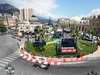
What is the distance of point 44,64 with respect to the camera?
48.9 metres

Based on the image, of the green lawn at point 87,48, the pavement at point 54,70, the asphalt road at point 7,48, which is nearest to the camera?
the pavement at point 54,70

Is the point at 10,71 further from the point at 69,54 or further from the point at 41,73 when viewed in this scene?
the point at 69,54

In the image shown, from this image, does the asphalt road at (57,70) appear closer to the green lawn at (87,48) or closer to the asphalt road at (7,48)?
the asphalt road at (7,48)

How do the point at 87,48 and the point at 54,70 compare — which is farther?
the point at 87,48

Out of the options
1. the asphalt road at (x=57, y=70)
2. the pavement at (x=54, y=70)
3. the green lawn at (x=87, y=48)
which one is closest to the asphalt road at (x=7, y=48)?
the pavement at (x=54, y=70)

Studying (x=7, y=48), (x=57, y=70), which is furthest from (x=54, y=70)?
(x=7, y=48)

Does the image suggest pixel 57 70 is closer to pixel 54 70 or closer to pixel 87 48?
pixel 54 70

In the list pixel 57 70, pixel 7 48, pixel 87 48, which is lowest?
pixel 7 48

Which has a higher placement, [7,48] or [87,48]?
[87,48]

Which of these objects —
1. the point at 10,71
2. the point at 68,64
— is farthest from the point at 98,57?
the point at 10,71

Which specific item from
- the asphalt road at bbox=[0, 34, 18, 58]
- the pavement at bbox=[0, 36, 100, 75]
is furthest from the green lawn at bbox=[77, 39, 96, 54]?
the pavement at bbox=[0, 36, 100, 75]

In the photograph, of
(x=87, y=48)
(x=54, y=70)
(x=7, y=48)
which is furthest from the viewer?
(x=7, y=48)

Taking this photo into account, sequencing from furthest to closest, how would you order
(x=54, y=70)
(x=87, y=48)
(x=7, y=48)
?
(x=7, y=48)
(x=87, y=48)
(x=54, y=70)

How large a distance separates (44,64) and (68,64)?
22.6 feet
